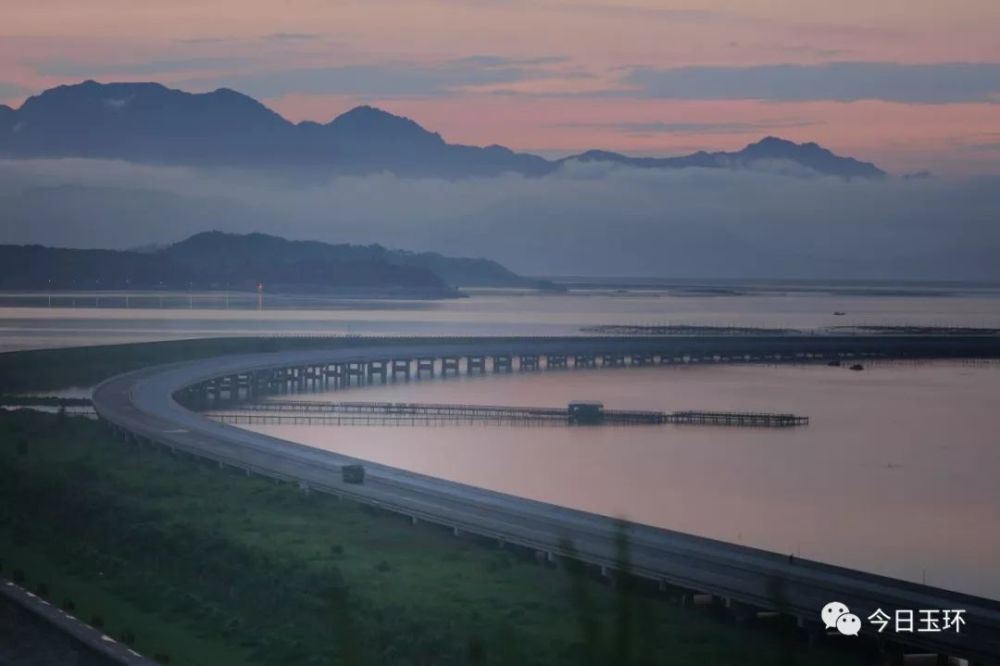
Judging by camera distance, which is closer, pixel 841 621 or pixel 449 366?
pixel 841 621

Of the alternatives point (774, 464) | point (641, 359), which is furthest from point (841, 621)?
point (641, 359)

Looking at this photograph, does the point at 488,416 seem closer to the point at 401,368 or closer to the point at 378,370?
the point at 378,370

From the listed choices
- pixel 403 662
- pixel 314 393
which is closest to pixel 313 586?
pixel 403 662

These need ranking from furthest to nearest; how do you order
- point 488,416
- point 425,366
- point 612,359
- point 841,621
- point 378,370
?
1. point 612,359
2. point 425,366
3. point 378,370
4. point 488,416
5. point 841,621

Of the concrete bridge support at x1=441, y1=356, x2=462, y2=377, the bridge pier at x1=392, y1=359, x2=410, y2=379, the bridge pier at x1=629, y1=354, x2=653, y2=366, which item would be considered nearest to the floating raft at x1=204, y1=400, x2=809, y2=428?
the bridge pier at x1=392, y1=359, x2=410, y2=379

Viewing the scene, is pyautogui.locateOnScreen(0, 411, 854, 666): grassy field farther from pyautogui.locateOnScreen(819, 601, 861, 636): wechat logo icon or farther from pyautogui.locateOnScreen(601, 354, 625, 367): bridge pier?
pyautogui.locateOnScreen(601, 354, 625, 367): bridge pier
